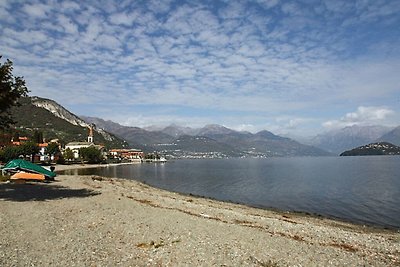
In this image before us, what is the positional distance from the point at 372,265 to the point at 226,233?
27.6ft

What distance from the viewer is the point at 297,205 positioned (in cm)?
5253

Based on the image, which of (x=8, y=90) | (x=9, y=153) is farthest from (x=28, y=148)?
(x=8, y=90)

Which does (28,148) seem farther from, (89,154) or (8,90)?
(8,90)

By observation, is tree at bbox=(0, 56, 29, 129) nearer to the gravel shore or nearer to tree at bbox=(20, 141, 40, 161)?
the gravel shore

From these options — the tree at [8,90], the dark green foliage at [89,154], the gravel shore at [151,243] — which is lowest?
the gravel shore at [151,243]

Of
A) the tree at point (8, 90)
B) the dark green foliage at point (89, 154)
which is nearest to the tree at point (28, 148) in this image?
the dark green foliage at point (89, 154)

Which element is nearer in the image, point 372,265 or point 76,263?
point 76,263

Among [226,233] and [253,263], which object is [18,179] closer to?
[226,233]

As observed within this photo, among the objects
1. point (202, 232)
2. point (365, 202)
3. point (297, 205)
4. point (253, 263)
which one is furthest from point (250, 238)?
point (365, 202)

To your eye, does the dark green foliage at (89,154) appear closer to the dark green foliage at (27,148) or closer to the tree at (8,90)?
the dark green foliage at (27,148)

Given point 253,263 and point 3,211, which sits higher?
point 3,211

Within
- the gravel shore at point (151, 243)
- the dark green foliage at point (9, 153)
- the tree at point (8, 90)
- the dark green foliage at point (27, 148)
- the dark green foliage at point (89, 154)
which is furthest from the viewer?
→ the dark green foliage at point (89, 154)

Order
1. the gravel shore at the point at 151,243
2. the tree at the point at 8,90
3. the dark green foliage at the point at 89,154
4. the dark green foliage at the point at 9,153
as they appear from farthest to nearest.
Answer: the dark green foliage at the point at 89,154 → the dark green foliage at the point at 9,153 → the tree at the point at 8,90 → the gravel shore at the point at 151,243

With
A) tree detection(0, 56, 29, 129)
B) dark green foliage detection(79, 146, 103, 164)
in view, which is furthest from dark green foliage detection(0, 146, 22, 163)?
tree detection(0, 56, 29, 129)
